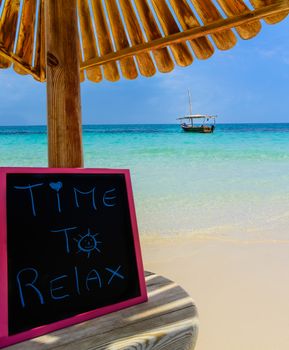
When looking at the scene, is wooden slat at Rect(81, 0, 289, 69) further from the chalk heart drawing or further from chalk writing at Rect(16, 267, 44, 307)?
chalk writing at Rect(16, 267, 44, 307)

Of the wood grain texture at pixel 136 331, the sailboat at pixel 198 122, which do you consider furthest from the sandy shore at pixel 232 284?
the sailboat at pixel 198 122

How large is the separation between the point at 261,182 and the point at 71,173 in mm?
6134

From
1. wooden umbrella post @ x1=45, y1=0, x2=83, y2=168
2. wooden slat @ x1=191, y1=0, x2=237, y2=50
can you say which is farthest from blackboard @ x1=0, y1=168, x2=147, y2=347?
wooden slat @ x1=191, y1=0, x2=237, y2=50

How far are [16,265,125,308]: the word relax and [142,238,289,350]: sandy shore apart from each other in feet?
3.33

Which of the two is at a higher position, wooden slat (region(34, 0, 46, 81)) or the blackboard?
wooden slat (region(34, 0, 46, 81))

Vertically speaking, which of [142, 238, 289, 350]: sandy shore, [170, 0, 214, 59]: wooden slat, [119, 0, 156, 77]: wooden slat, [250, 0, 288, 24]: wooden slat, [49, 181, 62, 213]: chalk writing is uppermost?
[119, 0, 156, 77]: wooden slat

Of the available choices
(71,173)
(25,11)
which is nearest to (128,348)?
(71,173)

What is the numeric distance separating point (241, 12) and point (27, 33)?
962 mm

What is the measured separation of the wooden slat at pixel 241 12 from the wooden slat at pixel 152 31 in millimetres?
310

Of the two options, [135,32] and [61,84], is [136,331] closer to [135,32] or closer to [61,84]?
[61,84]

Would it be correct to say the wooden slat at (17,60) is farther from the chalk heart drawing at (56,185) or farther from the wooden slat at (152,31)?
the chalk heart drawing at (56,185)

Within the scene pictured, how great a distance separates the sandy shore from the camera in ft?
5.25

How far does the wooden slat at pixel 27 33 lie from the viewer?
1533 millimetres

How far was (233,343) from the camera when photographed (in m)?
1.55
